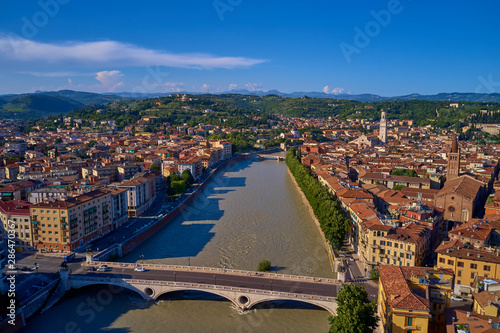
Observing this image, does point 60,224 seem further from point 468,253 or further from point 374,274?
point 468,253

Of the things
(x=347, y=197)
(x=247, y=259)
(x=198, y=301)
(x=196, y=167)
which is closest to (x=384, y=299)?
(x=198, y=301)

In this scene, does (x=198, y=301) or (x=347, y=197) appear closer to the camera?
(x=198, y=301)

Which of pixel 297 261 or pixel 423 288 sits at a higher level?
pixel 423 288

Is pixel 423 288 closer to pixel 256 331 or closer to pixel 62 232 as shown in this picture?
pixel 256 331

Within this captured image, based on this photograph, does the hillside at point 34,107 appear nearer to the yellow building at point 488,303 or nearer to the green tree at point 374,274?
the green tree at point 374,274

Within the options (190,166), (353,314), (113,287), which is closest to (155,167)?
(190,166)

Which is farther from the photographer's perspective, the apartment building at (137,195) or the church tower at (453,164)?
the church tower at (453,164)

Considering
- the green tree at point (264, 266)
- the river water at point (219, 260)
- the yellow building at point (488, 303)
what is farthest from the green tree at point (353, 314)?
the green tree at point (264, 266)

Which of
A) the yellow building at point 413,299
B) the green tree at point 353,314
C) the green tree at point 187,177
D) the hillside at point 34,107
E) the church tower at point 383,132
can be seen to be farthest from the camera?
the hillside at point 34,107
